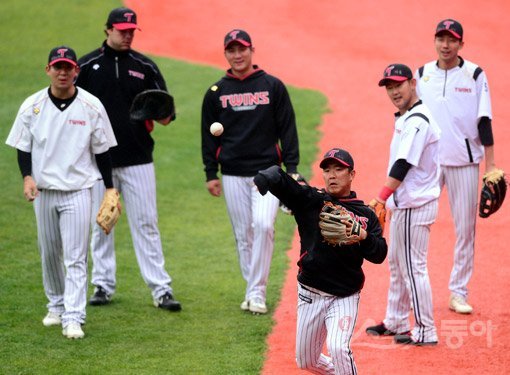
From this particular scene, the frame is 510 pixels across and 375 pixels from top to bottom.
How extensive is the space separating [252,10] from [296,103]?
16.5 ft

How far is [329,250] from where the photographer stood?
212 inches

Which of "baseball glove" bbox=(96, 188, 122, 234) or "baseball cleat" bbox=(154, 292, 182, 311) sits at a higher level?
"baseball glove" bbox=(96, 188, 122, 234)

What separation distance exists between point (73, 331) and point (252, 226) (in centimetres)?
171

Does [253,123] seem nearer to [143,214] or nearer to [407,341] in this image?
[143,214]

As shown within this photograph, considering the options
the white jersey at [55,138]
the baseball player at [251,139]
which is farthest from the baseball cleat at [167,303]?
the white jersey at [55,138]

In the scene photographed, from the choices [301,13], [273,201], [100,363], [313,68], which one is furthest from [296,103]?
[100,363]

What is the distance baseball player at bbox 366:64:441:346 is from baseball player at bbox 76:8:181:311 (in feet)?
6.57

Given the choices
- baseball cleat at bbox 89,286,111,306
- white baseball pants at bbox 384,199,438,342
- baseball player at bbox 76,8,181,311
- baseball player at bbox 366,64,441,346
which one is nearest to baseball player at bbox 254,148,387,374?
baseball player at bbox 366,64,441,346

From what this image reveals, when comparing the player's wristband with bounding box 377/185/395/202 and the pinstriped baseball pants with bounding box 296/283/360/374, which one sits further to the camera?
the player's wristband with bounding box 377/185/395/202

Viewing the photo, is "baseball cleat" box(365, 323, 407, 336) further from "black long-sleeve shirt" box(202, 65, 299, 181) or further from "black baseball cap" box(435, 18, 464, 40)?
"black baseball cap" box(435, 18, 464, 40)

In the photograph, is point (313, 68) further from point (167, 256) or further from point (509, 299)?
point (509, 299)

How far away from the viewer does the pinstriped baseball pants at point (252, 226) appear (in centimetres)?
742

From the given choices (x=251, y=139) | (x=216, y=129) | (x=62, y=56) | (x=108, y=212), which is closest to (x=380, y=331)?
(x=251, y=139)

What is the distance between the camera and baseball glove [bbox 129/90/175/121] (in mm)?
7512
